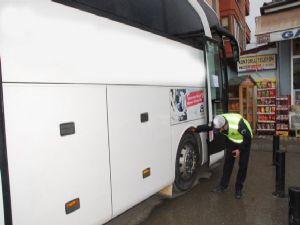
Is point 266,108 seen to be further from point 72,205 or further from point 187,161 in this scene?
point 72,205

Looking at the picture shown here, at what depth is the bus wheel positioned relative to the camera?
508cm

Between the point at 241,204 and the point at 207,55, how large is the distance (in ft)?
8.76

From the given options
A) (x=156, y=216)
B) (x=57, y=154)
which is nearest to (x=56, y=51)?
(x=57, y=154)

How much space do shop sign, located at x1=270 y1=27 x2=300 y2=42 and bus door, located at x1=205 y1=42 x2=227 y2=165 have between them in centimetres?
478

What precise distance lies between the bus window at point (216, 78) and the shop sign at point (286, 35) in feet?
15.9

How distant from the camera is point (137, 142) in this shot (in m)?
3.86

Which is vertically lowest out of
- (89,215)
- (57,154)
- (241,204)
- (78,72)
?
(241,204)

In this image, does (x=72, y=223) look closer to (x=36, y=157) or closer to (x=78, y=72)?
(x=36, y=157)

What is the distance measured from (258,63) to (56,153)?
11361 millimetres

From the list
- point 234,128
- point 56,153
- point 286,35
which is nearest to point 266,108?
point 286,35

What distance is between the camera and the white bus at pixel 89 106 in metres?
2.43

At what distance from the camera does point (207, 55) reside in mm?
5777

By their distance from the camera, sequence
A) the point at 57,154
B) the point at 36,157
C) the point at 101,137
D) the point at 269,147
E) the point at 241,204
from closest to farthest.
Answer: the point at 36,157 → the point at 57,154 → the point at 101,137 → the point at 241,204 → the point at 269,147

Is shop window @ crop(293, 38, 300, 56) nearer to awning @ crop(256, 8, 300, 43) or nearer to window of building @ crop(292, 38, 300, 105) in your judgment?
window of building @ crop(292, 38, 300, 105)
